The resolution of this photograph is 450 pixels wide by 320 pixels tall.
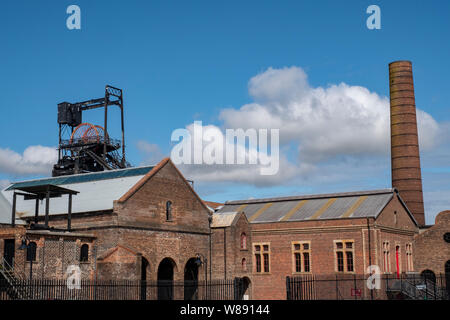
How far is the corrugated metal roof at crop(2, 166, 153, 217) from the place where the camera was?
35.6 m

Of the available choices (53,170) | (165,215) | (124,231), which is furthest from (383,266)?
(53,170)

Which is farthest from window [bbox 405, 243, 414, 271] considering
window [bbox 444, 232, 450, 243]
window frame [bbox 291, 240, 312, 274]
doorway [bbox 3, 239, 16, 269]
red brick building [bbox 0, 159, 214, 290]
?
doorway [bbox 3, 239, 16, 269]

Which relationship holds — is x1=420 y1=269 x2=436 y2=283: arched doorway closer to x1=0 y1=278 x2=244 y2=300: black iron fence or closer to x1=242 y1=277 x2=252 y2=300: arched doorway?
x1=242 y1=277 x2=252 y2=300: arched doorway

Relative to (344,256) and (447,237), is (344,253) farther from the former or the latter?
(447,237)

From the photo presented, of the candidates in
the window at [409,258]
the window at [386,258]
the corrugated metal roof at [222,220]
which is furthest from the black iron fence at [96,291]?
the window at [409,258]

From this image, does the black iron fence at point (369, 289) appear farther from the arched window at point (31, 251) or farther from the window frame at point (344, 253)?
the arched window at point (31, 251)

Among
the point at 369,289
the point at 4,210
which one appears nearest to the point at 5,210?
the point at 4,210

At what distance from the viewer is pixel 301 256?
137ft

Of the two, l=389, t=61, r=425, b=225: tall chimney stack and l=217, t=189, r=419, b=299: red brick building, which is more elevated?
l=389, t=61, r=425, b=225: tall chimney stack

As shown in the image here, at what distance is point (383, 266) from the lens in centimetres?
3994

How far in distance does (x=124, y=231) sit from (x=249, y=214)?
1569 cm

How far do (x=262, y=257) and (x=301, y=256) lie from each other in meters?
3.19

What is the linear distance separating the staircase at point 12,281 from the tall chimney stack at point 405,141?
1319 inches

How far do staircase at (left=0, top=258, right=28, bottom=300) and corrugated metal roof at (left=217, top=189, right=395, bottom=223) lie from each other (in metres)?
20.1
